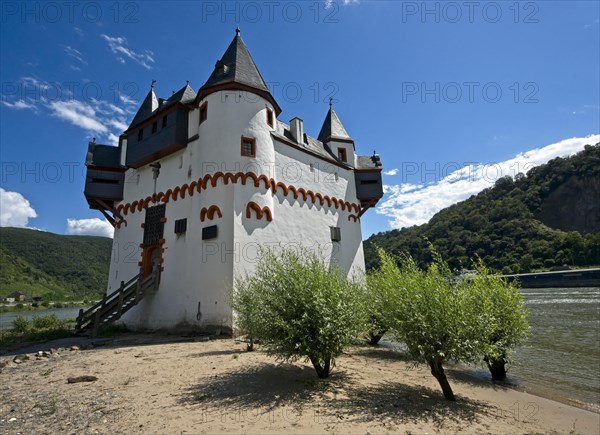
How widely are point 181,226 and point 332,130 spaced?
16222 millimetres

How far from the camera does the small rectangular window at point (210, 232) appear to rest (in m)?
19.4

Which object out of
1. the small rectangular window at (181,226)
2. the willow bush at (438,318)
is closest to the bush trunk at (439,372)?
the willow bush at (438,318)

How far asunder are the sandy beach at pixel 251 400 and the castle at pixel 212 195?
773 centimetres

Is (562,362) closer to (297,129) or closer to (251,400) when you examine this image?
(251,400)

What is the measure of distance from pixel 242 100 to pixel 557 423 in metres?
20.4

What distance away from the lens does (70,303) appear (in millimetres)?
91812

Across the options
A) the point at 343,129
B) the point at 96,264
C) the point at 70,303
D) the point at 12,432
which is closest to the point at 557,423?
the point at 12,432

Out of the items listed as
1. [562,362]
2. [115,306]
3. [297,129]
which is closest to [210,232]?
[115,306]

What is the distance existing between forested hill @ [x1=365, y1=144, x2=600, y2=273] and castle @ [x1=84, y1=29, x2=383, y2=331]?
200 ft

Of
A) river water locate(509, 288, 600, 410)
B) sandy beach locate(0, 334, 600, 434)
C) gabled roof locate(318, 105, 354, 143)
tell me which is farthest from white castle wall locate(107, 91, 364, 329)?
river water locate(509, 288, 600, 410)

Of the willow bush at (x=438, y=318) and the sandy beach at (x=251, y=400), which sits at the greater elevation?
the willow bush at (x=438, y=318)

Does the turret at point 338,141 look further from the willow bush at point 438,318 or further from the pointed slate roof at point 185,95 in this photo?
the willow bush at point 438,318

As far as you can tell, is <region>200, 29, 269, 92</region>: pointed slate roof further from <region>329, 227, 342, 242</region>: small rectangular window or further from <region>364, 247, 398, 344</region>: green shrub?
<region>364, 247, 398, 344</region>: green shrub

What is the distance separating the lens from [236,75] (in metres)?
21.8
